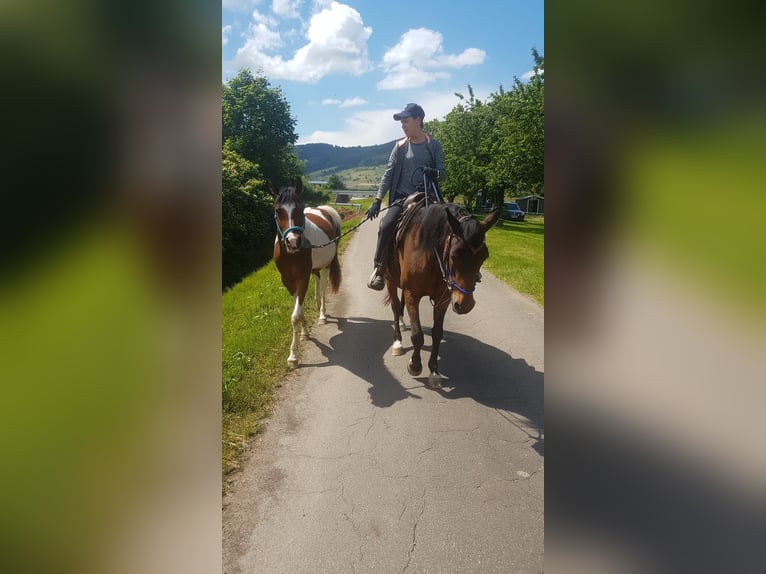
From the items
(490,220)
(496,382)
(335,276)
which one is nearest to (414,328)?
(496,382)

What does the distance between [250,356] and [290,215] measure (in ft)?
5.46

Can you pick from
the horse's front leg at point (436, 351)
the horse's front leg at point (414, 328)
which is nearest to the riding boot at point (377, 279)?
the horse's front leg at point (414, 328)

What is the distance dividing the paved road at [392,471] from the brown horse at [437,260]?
601 millimetres

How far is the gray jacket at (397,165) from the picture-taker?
16.1ft

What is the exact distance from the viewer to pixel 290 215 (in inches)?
145

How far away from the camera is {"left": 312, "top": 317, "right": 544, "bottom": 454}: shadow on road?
4152 mm

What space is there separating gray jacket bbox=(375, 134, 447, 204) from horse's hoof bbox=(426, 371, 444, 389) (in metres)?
2.24

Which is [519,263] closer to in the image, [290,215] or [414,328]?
[414,328]

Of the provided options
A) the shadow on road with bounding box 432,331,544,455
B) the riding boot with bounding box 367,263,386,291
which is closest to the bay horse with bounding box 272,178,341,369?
the riding boot with bounding box 367,263,386,291

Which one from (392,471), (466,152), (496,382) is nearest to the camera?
(392,471)

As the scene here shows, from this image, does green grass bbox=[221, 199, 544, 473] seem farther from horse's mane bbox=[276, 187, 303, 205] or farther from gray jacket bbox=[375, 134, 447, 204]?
horse's mane bbox=[276, 187, 303, 205]
